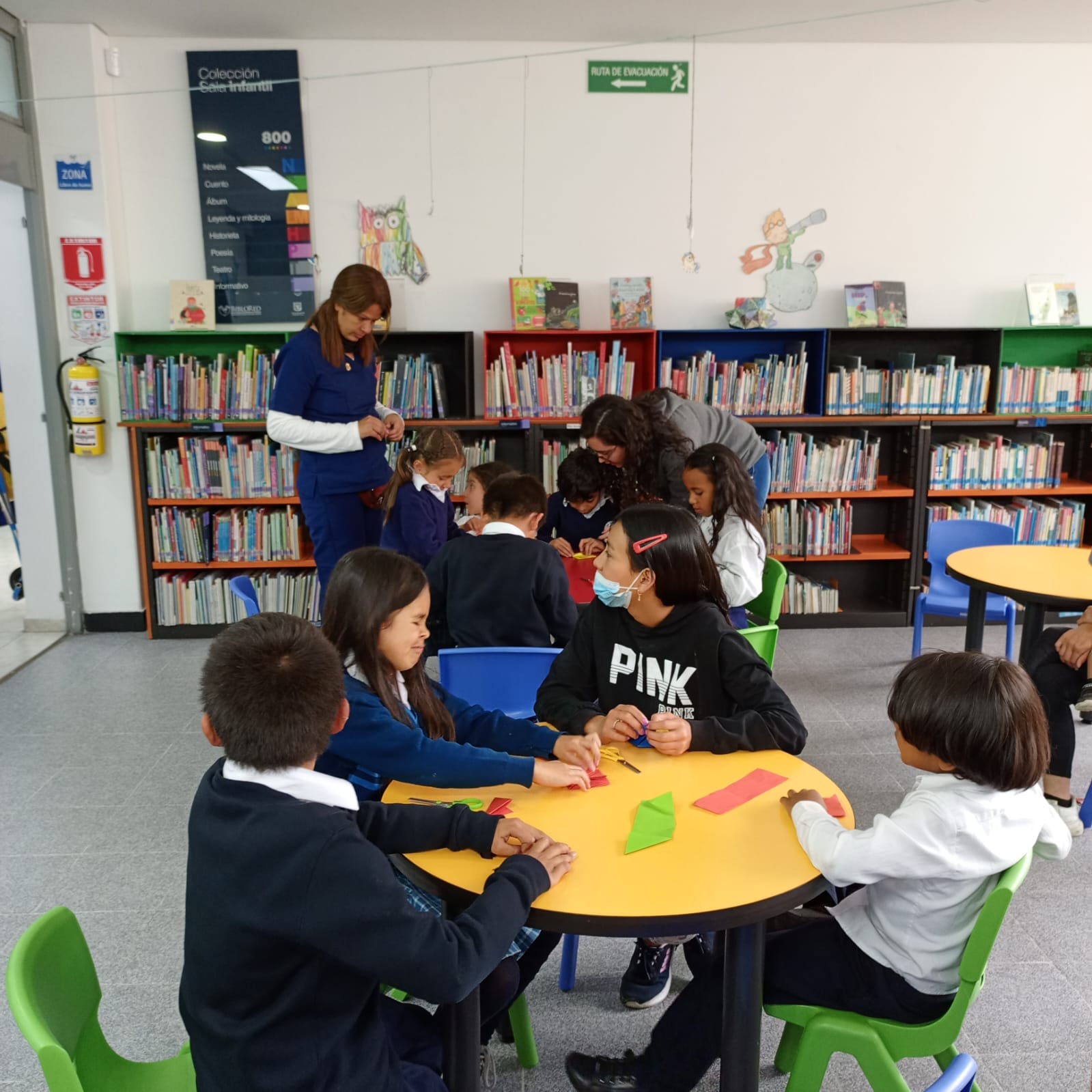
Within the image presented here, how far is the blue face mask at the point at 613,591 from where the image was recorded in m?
2.27

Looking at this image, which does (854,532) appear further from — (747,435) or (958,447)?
(747,435)

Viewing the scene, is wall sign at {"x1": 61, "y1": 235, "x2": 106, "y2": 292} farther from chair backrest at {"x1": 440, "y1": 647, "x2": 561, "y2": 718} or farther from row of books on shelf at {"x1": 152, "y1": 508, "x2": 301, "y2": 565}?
chair backrest at {"x1": 440, "y1": 647, "x2": 561, "y2": 718}

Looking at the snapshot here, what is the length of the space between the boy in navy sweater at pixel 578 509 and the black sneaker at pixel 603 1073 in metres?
2.31

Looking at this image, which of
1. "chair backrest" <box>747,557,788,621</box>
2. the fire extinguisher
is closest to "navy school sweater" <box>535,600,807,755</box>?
"chair backrest" <box>747,557,788,621</box>

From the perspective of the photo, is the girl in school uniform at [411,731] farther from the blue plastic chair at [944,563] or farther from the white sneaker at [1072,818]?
the blue plastic chair at [944,563]

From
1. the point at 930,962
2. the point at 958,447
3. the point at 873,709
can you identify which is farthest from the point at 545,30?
the point at 930,962

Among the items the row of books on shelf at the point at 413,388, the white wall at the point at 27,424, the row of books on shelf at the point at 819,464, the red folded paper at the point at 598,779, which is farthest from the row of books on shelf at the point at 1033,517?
the white wall at the point at 27,424

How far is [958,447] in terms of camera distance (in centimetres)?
538

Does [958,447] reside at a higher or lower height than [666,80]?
lower

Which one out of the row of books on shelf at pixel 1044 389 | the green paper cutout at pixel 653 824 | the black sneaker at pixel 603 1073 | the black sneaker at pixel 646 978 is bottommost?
the black sneaker at pixel 646 978

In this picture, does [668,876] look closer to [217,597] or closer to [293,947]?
[293,947]

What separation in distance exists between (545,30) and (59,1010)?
194 inches

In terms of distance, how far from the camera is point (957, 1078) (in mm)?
1246

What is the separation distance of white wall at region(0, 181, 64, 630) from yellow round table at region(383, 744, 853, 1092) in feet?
14.0
